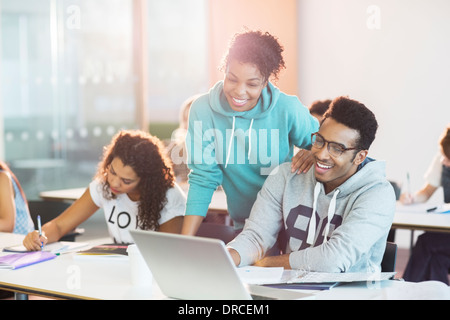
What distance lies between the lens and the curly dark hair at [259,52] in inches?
87.0

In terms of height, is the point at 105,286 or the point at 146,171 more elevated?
the point at 146,171

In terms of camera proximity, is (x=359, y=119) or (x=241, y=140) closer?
(x=359, y=119)

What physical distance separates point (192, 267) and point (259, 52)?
0.96 m

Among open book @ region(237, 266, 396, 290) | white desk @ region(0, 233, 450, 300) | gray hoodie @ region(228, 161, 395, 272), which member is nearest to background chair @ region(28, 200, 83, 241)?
white desk @ region(0, 233, 450, 300)

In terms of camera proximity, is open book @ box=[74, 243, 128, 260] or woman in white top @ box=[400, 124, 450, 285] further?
woman in white top @ box=[400, 124, 450, 285]

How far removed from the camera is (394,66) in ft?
17.6

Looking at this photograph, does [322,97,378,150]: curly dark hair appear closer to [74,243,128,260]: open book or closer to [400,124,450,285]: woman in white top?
[74,243,128,260]: open book

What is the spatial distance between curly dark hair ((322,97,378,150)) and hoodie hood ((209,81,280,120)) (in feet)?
1.20

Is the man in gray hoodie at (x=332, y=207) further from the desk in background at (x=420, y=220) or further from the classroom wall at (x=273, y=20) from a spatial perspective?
the classroom wall at (x=273, y=20)

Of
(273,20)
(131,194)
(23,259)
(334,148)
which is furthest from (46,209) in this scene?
(273,20)

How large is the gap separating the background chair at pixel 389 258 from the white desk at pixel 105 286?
0.23m

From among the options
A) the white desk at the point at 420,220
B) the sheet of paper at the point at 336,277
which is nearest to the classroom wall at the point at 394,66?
the white desk at the point at 420,220

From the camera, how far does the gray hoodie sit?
1950 millimetres

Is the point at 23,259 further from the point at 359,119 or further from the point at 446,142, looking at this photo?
the point at 446,142
